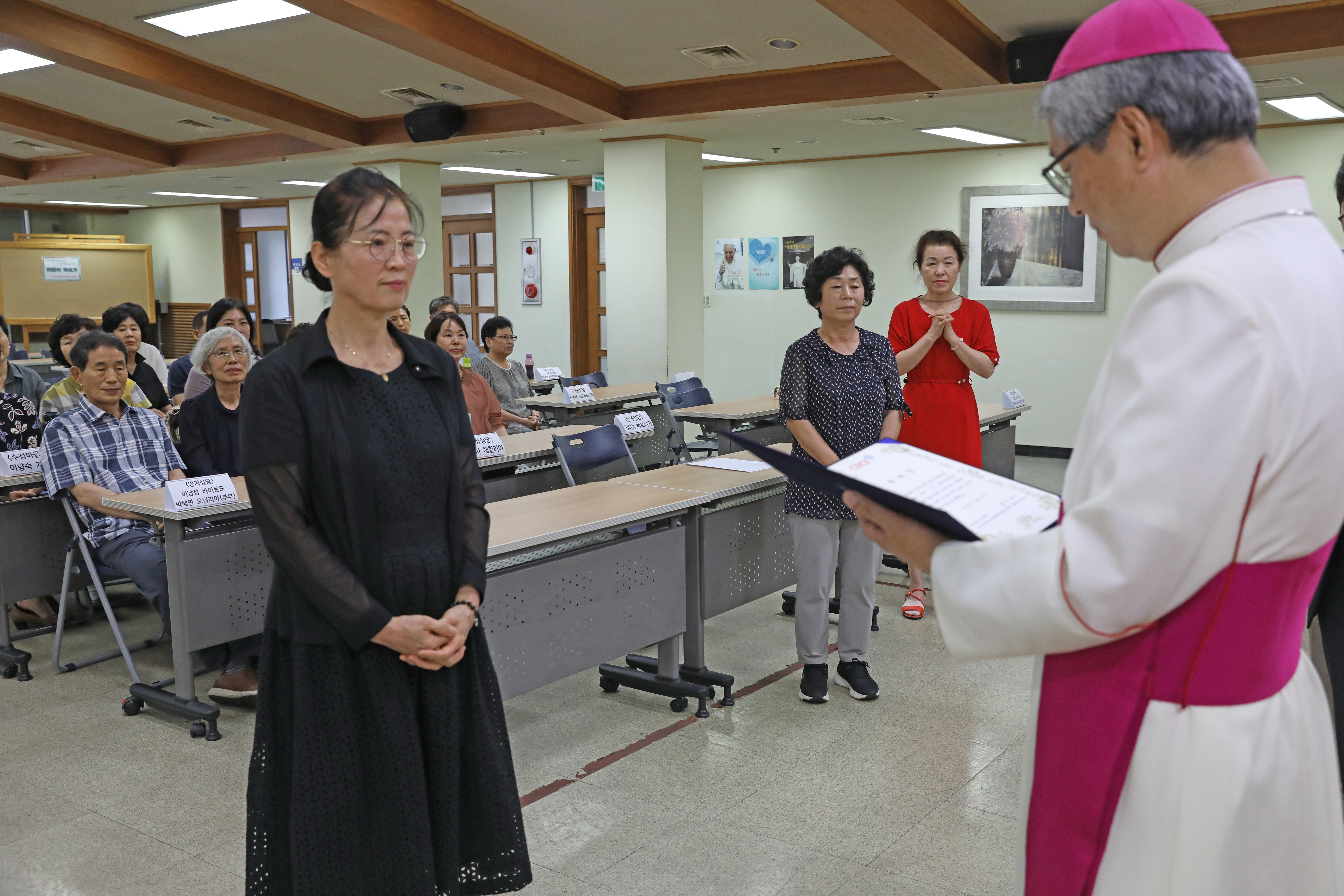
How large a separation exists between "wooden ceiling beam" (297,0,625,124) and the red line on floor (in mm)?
3977

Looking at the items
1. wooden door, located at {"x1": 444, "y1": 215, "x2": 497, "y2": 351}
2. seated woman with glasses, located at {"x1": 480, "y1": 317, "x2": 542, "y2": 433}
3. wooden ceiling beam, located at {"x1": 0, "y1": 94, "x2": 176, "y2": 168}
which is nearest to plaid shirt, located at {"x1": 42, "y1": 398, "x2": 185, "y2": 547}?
seated woman with glasses, located at {"x1": 480, "y1": 317, "x2": 542, "y2": 433}

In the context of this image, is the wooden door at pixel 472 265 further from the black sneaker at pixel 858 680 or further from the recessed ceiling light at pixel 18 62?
the black sneaker at pixel 858 680

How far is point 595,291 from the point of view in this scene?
12.8 metres

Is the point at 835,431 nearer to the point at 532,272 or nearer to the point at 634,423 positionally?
the point at 634,423

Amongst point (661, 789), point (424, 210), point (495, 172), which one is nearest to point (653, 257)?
point (424, 210)

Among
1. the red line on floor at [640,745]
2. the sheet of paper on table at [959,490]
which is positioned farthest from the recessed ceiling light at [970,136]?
the sheet of paper on table at [959,490]

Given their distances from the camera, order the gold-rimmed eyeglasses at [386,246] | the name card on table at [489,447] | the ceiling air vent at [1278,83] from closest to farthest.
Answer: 1. the gold-rimmed eyeglasses at [386,246]
2. the name card on table at [489,447]
3. the ceiling air vent at [1278,83]

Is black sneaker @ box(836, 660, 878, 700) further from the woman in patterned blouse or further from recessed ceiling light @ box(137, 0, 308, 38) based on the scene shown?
recessed ceiling light @ box(137, 0, 308, 38)

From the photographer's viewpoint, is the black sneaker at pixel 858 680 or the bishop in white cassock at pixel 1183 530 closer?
the bishop in white cassock at pixel 1183 530

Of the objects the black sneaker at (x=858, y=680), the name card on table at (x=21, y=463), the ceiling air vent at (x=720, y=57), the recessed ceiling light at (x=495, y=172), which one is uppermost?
the ceiling air vent at (x=720, y=57)

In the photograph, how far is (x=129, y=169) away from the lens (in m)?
11.4

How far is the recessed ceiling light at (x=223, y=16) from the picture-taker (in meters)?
5.91

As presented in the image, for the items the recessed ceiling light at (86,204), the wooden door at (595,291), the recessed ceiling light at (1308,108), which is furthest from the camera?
the recessed ceiling light at (86,204)

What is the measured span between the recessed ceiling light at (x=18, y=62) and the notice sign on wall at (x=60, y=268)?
382 inches
